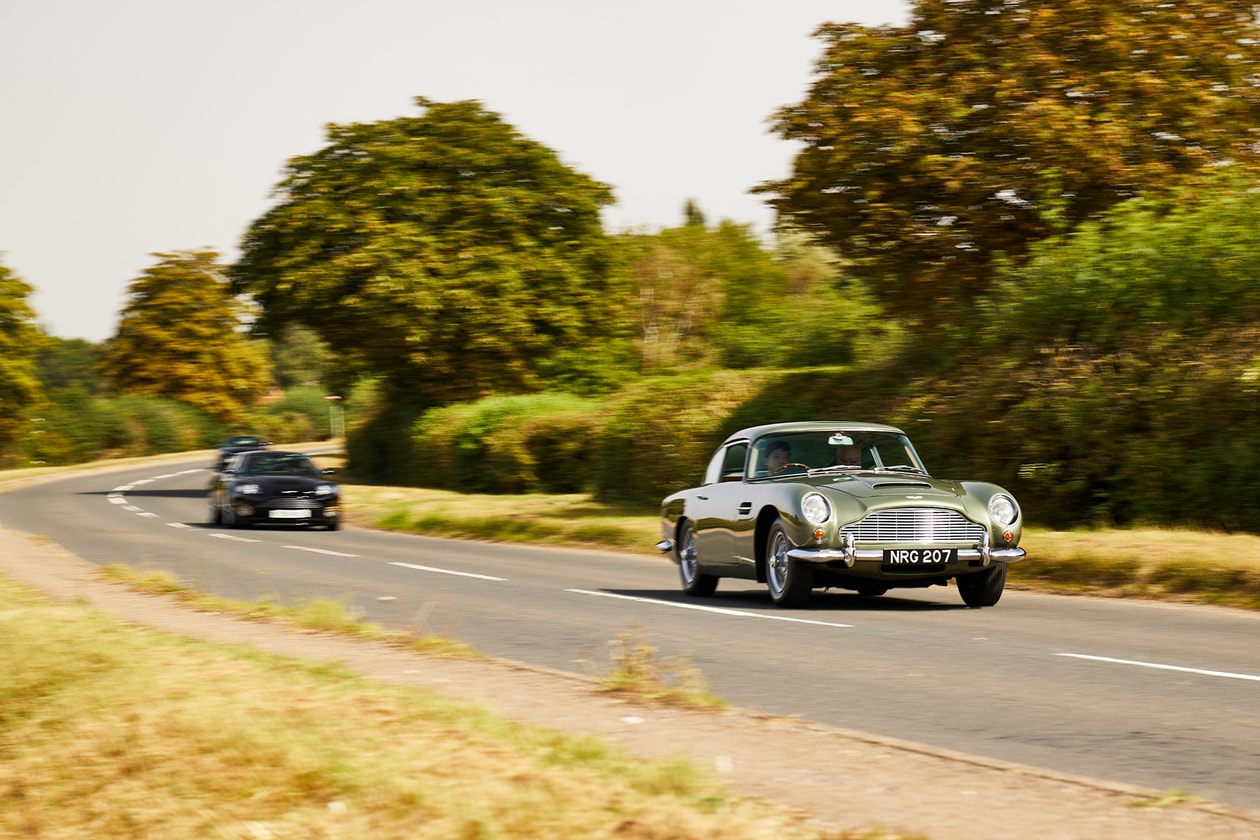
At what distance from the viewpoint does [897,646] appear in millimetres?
10828

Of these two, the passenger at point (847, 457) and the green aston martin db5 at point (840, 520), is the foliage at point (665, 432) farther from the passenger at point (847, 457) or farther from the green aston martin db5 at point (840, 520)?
the passenger at point (847, 457)

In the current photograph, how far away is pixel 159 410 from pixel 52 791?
3386 inches

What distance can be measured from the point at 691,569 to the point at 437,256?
94.0 ft

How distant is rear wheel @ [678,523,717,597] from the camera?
1518cm

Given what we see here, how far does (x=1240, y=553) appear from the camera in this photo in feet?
47.8

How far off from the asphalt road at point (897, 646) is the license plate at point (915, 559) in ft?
1.36

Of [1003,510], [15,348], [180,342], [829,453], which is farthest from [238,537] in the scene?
[180,342]

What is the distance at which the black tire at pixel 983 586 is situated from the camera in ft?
44.2

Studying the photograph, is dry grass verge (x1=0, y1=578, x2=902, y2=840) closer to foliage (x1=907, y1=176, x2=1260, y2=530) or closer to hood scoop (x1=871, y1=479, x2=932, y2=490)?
hood scoop (x1=871, y1=479, x2=932, y2=490)

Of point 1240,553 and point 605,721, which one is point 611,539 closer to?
point 1240,553

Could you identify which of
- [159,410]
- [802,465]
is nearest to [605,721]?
[802,465]

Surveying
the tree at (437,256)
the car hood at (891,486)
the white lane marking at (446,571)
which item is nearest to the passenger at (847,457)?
the car hood at (891,486)

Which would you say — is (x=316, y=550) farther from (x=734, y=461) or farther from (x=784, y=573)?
(x=784, y=573)

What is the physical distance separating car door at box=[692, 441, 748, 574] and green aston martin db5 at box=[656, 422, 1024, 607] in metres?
0.01
